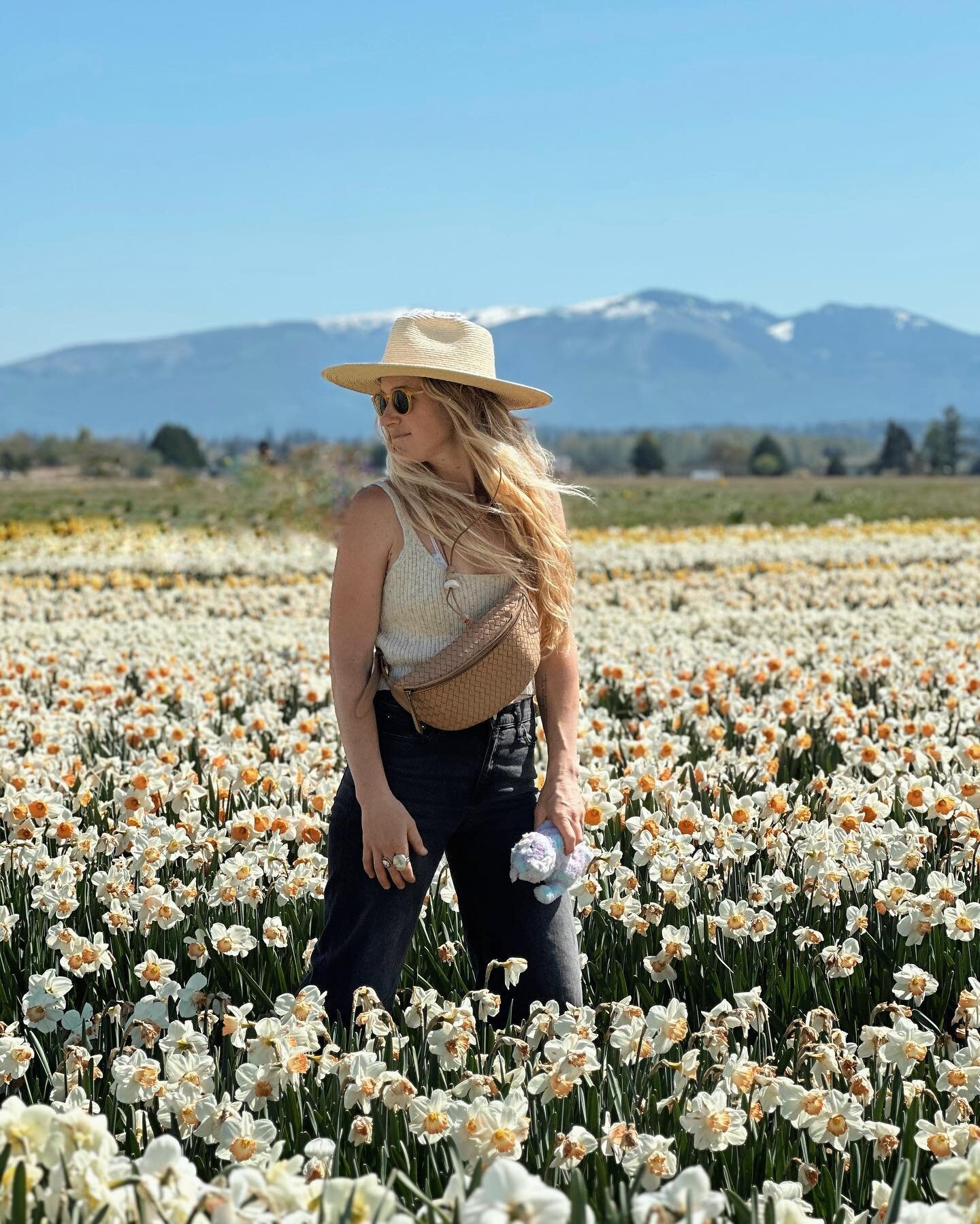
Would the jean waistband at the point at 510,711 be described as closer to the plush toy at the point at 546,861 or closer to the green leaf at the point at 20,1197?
the plush toy at the point at 546,861

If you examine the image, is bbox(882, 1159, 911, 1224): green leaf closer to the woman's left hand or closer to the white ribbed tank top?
the woman's left hand

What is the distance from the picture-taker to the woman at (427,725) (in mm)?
3082

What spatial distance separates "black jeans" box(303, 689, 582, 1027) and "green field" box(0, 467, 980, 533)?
Answer: 17.1 meters

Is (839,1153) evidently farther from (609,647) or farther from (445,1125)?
(609,647)

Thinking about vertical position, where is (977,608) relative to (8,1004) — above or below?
above

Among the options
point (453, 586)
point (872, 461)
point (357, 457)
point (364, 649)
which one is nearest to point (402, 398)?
point (453, 586)

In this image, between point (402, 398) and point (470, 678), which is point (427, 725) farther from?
point (402, 398)

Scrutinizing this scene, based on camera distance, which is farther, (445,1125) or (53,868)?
(53,868)

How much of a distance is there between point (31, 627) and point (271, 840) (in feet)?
23.3

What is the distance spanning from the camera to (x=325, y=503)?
2225cm

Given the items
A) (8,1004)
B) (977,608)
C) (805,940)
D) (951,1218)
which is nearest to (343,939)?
(8,1004)

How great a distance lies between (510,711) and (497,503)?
530 millimetres

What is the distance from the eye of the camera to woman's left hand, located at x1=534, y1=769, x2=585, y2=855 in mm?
3148

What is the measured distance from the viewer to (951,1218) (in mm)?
1562
